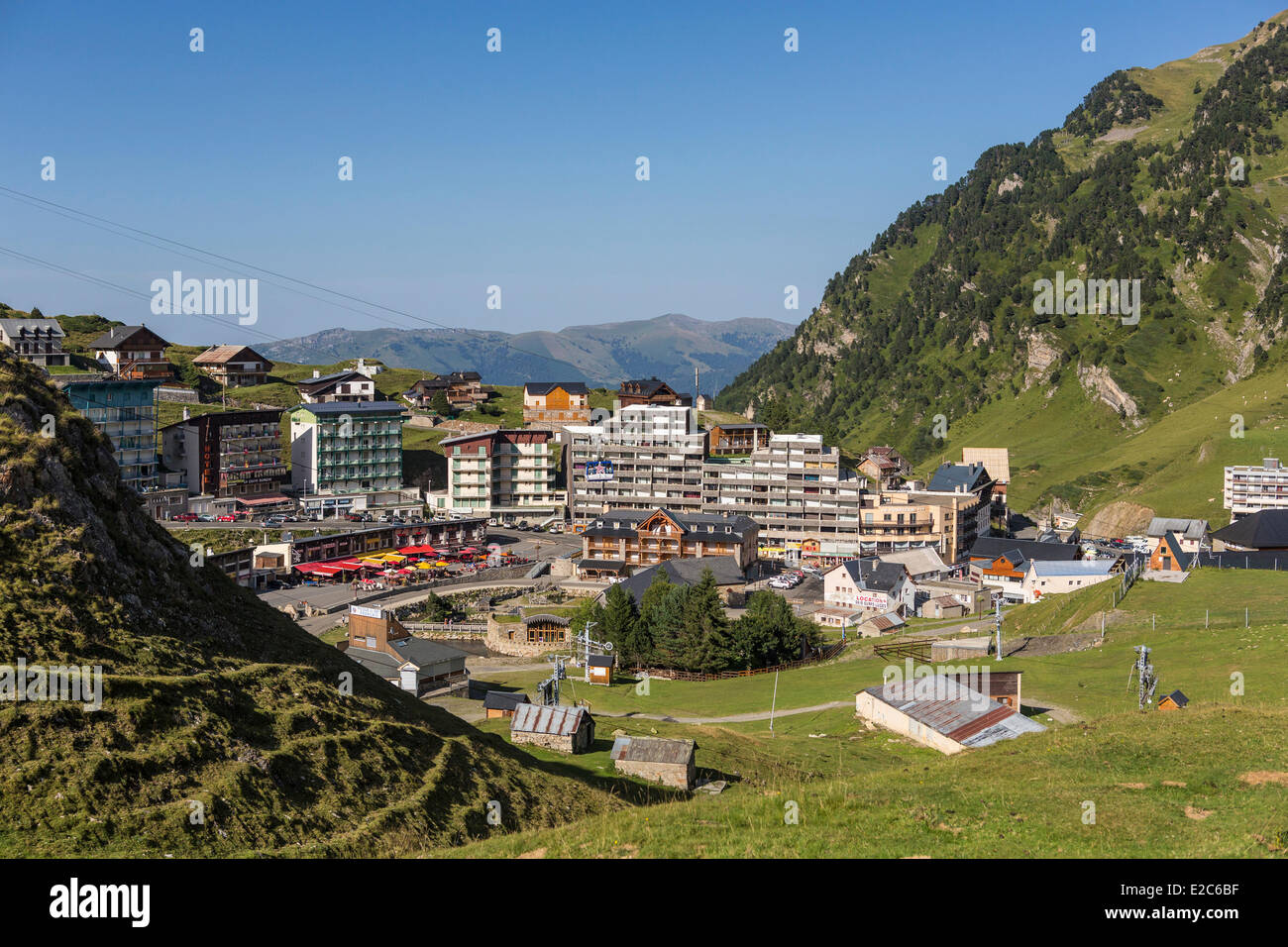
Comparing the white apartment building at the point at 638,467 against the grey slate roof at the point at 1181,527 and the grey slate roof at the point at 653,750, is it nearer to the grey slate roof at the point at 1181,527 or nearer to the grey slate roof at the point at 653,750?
the grey slate roof at the point at 1181,527

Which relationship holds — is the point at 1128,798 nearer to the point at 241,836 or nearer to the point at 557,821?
the point at 557,821

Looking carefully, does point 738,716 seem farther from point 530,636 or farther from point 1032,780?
point 530,636

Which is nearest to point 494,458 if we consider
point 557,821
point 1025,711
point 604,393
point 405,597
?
point 405,597

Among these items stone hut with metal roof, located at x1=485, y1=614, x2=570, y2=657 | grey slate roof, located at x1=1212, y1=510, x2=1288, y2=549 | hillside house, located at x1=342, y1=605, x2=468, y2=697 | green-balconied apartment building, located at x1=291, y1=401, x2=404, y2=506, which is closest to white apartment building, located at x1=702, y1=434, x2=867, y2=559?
grey slate roof, located at x1=1212, y1=510, x2=1288, y2=549

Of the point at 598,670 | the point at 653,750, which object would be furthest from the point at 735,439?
the point at 653,750

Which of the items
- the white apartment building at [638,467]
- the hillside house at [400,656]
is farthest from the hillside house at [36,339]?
the hillside house at [400,656]

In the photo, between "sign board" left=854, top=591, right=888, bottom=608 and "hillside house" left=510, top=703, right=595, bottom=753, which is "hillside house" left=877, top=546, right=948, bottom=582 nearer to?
"sign board" left=854, top=591, right=888, bottom=608
